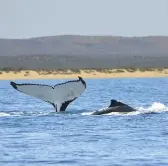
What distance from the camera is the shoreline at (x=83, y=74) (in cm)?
9781

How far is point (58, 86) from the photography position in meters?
27.4

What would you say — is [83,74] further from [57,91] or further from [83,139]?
[83,139]

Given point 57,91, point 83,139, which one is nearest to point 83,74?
point 57,91

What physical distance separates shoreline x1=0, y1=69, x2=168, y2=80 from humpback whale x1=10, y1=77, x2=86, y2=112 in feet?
219

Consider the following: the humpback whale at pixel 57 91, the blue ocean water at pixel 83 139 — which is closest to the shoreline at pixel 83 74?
the blue ocean water at pixel 83 139

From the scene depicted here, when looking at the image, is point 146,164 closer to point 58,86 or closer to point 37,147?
point 37,147

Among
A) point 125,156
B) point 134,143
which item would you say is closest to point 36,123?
point 134,143

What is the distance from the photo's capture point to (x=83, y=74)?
102750 millimetres

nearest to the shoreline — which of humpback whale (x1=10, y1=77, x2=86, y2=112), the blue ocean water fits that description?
the blue ocean water

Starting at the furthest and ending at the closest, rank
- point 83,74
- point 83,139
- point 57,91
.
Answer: point 83,74, point 57,91, point 83,139

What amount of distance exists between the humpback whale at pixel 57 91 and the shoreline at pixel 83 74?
219 ft

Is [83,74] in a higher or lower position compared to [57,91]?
higher

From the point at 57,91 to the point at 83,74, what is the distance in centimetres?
7534

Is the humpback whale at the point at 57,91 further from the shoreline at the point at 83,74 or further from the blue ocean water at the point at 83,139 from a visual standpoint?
the shoreline at the point at 83,74
